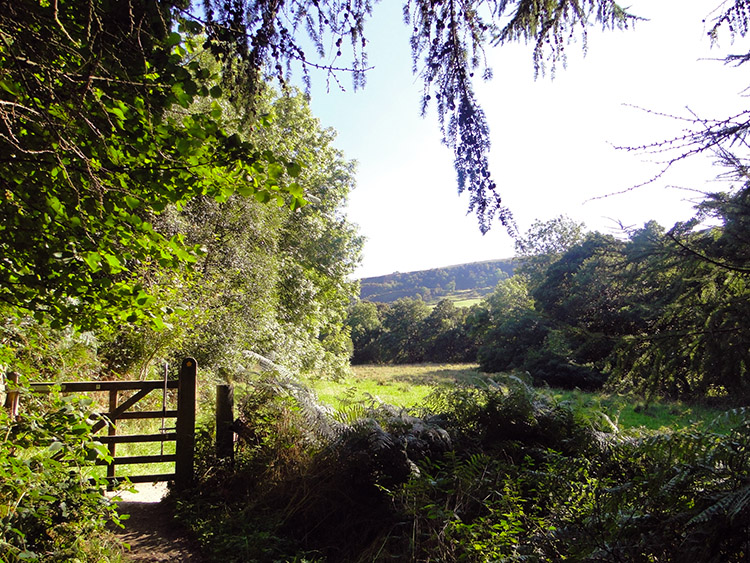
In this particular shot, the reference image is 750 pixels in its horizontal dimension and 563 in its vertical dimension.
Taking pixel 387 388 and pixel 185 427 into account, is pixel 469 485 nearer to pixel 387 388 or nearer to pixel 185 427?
pixel 185 427

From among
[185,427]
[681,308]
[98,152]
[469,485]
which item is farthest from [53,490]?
[681,308]

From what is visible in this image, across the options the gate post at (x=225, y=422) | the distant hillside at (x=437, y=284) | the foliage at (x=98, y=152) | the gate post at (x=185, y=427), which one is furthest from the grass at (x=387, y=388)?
the distant hillside at (x=437, y=284)

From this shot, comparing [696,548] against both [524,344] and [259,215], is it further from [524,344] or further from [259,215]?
[524,344]

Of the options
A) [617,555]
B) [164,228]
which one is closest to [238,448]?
[617,555]

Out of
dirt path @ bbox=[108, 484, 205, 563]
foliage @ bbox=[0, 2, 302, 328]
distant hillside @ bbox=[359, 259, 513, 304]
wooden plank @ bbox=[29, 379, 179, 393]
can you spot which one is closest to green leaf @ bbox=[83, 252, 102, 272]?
foliage @ bbox=[0, 2, 302, 328]

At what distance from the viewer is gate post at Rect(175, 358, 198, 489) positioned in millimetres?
5203

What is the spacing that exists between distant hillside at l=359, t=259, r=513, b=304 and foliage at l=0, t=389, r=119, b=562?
311 feet

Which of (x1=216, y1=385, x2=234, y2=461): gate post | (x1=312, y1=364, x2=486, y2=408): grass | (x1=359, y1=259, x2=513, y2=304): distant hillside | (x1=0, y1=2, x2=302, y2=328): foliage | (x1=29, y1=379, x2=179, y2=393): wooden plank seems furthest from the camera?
(x1=359, y1=259, x2=513, y2=304): distant hillside

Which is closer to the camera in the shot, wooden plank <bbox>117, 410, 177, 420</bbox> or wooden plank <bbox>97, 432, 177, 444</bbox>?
wooden plank <bbox>97, 432, 177, 444</bbox>

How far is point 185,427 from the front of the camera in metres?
5.33

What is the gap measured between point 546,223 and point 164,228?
100 feet

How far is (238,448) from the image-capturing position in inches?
209

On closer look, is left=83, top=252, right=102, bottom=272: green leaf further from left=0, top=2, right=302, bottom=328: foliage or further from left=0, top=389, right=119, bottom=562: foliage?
left=0, top=389, right=119, bottom=562: foliage

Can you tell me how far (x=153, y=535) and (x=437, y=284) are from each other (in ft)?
337
